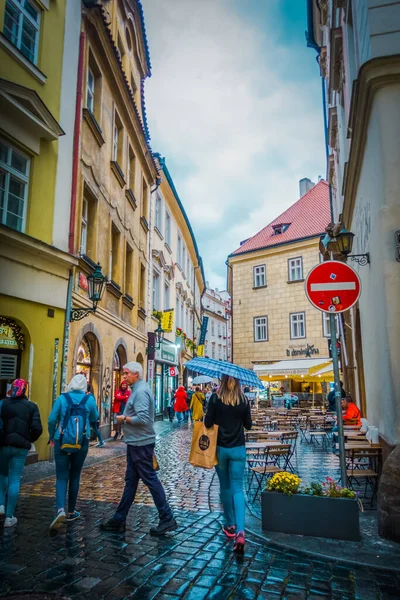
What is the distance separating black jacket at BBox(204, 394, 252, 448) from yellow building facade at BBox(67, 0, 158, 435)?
22.9 ft

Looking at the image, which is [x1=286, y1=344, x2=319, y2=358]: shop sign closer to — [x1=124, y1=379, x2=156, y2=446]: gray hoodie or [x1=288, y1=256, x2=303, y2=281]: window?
[x1=288, y1=256, x2=303, y2=281]: window

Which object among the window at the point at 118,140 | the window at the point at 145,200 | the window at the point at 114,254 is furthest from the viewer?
the window at the point at 145,200

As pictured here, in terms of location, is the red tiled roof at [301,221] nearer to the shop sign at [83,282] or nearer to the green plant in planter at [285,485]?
the shop sign at [83,282]

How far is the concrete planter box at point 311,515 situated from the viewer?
5.06 metres

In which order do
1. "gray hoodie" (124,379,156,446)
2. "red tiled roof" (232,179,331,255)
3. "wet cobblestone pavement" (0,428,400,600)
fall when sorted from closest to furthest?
"wet cobblestone pavement" (0,428,400,600), "gray hoodie" (124,379,156,446), "red tiled roof" (232,179,331,255)

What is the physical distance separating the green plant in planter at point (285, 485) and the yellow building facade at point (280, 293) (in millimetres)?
26250

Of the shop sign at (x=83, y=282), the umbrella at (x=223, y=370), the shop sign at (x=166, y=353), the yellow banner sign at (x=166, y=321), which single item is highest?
the yellow banner sign at (x=166, y=321)

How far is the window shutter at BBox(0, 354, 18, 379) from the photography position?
9477mm

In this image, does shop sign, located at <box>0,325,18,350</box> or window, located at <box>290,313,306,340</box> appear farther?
window, located at <box>290,313,306,340</box>

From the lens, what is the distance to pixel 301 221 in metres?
35.2

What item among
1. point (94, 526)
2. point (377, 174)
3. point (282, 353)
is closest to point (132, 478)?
point (94, 526)

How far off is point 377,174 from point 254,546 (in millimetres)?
4772

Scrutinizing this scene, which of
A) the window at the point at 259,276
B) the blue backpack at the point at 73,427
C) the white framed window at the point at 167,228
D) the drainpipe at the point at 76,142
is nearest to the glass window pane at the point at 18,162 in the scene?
the drainpipe at the point at 76,142

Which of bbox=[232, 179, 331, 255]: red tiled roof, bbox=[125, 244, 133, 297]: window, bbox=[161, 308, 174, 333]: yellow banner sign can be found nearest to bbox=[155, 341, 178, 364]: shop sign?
bbox=[161, 308, 174, 333]: yellow banner sign
